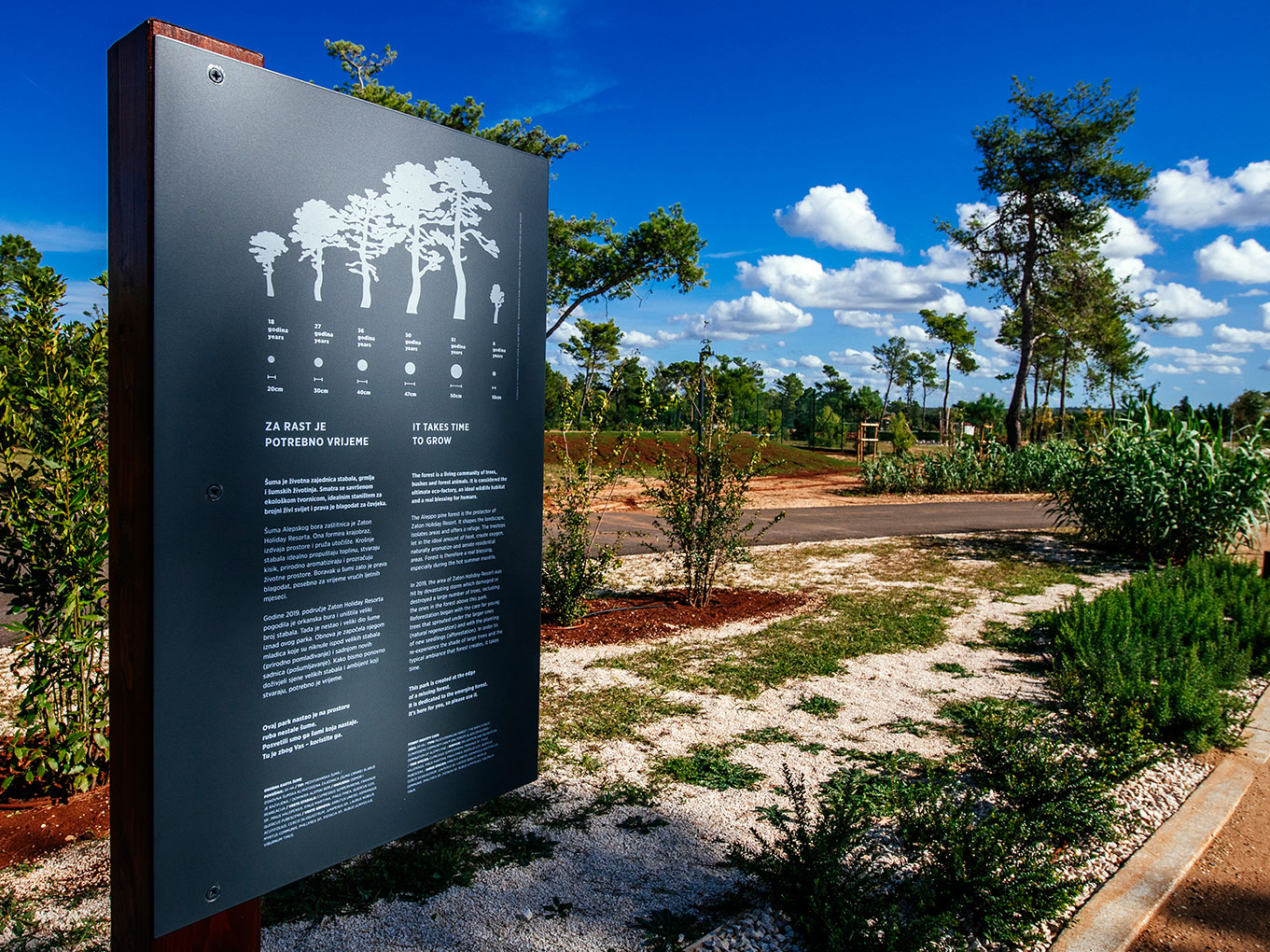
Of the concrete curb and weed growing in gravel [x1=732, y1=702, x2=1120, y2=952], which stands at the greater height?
weed growing in gravel [x1=732, y1=702, x2=1120, y2=952]

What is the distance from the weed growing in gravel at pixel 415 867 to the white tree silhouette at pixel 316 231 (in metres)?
2.04

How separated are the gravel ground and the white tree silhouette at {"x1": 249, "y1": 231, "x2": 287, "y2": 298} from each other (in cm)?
200

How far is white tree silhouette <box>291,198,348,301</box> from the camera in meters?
1.93

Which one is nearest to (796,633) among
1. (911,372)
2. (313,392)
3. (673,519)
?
(673,519)

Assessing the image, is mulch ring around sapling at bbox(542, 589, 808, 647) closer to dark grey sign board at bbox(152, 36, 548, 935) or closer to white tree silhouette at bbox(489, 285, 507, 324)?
dark grey sign board at bbox(152, 36, 548, 935)

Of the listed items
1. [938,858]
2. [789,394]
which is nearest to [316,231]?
[938,858]

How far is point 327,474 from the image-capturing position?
198 cm

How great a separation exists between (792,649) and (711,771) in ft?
7.75

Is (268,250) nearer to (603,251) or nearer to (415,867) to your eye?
(415,867)

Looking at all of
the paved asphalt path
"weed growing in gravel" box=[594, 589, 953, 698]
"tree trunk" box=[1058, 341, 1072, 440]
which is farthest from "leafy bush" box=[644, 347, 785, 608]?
"tree trunk" box=[1058, 341, 1072, 440]

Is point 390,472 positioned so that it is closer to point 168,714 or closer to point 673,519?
point 168,714

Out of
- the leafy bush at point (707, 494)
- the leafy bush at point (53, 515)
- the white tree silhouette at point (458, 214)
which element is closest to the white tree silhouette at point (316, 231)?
the white tree silhouette at point (458, 214)

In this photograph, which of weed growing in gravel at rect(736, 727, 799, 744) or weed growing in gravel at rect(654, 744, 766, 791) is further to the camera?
weed growing in gravel at rect(736, 727, 799, 744)

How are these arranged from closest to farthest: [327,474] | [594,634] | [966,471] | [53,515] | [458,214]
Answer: [327,474] < [458,214] < [53,515] < [594,634] < [966,471]
